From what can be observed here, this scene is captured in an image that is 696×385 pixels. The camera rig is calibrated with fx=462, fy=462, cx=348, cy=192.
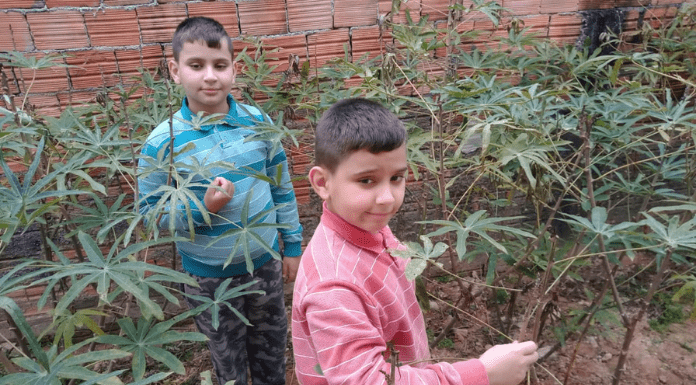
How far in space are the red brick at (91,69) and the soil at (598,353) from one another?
51.5 inches

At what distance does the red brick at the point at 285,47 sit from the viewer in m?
2.07

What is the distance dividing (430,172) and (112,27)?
4.76 feet

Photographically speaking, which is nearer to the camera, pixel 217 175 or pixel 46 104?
pixel 217 175

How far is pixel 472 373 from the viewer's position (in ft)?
2.77

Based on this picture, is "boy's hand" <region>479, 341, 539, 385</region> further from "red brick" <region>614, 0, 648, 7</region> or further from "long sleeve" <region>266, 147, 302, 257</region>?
"red brick" <region>614, 0, 648, 7</region>

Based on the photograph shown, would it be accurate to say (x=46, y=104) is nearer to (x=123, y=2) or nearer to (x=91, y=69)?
(x=91, y=69)

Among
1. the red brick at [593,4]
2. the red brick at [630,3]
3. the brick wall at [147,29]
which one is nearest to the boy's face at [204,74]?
the brick wall at [147,29]

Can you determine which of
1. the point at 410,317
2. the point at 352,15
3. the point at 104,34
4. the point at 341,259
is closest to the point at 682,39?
the point at 352,15

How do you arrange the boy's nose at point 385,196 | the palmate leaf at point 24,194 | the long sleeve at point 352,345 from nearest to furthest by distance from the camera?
the long sleeve at point 352,345, the boy's nose at point 385,196, the palmate leaf at point 24,194

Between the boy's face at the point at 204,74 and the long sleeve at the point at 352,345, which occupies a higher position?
the boy's face at the point at 204,74

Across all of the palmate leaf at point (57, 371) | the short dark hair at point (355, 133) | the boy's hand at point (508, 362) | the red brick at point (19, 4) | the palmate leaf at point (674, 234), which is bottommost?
the boy's hand at point (508, 362)

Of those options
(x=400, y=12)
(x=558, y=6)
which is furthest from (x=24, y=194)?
(x=558, y=6)

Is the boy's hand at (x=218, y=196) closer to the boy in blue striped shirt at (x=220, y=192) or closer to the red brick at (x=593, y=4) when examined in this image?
the boy in blue striped shirt at (x=220, y=192)

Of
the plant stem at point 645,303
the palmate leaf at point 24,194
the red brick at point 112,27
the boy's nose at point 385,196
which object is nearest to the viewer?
the boy's nose at point 385,196
